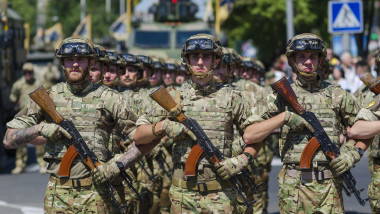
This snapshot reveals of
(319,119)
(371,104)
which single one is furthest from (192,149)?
(371,104)

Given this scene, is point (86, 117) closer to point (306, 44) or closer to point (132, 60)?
point (306, 44)

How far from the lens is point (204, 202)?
6.86m

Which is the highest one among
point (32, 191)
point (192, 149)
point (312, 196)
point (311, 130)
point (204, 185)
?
point (311, 130)

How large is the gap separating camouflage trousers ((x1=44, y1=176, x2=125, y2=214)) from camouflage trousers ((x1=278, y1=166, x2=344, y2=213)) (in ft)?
5.28

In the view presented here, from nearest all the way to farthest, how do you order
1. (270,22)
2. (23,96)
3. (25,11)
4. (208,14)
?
1. (23,96)
2. (208,14)
3. (270,22)
4. (25,11)

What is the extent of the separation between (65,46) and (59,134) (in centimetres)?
75

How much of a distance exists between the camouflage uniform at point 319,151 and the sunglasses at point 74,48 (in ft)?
5.19

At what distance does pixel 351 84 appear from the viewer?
18.3 m

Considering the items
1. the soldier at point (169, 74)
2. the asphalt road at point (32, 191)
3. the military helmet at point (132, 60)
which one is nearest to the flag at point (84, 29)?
the asphalt road at point (32, 191)

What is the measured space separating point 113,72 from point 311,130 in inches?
128

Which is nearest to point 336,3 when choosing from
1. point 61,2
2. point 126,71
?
point 126,71

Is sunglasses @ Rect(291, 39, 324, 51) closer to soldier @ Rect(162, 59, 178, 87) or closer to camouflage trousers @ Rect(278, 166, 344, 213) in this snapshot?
camouflage trousers @ Rect(278, 166, 344, 213)

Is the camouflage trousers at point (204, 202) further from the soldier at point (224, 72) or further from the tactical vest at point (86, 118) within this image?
the soldier at point (224, 72)

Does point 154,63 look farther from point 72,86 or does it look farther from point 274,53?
point 274,53
